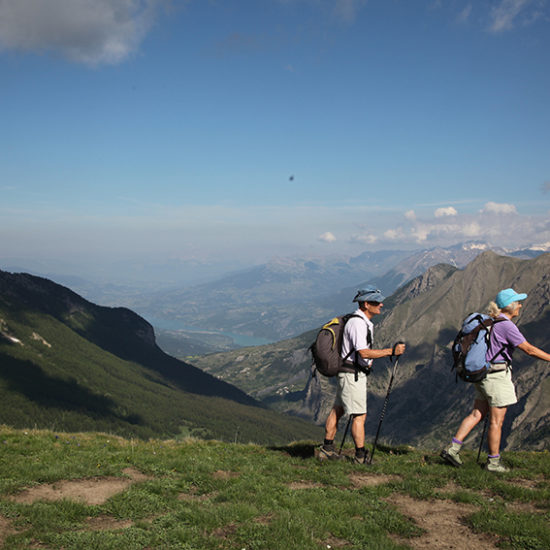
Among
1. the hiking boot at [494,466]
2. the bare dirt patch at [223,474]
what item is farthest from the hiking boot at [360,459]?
the bare dirt patch at [223,474]

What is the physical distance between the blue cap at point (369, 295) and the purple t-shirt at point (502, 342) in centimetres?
333

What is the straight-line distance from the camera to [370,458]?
1325 cm

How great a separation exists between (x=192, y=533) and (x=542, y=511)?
7693 millimetres

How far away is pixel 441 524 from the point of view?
8.70 m

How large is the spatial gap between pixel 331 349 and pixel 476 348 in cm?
422

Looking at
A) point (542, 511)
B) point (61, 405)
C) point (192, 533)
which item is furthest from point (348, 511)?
point (61, 405)

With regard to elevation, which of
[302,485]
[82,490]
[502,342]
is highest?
[502,342]

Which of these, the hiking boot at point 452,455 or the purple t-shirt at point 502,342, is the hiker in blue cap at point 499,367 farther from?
the hiking boot at point 452,455

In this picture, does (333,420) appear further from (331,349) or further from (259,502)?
(259,502)

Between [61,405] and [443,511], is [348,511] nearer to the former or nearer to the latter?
[443,511]

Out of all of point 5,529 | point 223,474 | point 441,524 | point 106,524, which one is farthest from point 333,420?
point 5,529

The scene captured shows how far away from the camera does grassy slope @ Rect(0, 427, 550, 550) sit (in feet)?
25.0

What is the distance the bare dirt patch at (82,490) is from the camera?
9.29 meters

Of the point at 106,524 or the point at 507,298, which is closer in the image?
the point at 106,524
